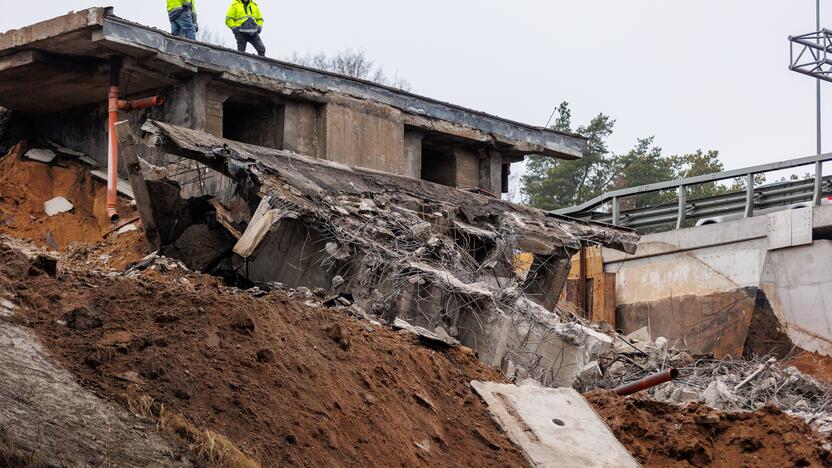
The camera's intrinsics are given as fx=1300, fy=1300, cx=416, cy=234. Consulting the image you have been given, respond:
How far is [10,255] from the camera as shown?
34.3ft

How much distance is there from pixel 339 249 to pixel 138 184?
2400 mm

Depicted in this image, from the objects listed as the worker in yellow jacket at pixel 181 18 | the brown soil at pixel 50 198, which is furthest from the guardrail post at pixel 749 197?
the brown soil at pixel 50 198

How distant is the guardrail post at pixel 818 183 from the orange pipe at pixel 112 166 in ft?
35.5

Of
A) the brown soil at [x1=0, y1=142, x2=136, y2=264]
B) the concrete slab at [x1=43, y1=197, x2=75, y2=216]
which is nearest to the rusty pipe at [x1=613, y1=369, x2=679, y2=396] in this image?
the brown soil at [x1=0, y1=142, x2=136, y2=264]

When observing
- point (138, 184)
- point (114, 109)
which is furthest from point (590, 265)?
point (138, 184)

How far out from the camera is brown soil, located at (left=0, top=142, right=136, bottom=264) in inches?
664

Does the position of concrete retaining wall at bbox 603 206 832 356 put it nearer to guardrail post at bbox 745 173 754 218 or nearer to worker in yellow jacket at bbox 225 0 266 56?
guardrail post at bbox 745 173 754 218

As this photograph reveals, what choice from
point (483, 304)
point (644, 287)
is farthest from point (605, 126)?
point (483, 304)

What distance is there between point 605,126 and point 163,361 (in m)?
40.9

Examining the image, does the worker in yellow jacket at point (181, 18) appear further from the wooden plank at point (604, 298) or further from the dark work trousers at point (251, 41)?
the wooden plank at point (604, 298)

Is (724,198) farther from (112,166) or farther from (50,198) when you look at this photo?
(50,198)

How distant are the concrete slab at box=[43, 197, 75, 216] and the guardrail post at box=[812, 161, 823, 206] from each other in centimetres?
1139

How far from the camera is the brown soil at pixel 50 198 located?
16875 mm

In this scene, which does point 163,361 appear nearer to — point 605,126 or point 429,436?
point 429,436
